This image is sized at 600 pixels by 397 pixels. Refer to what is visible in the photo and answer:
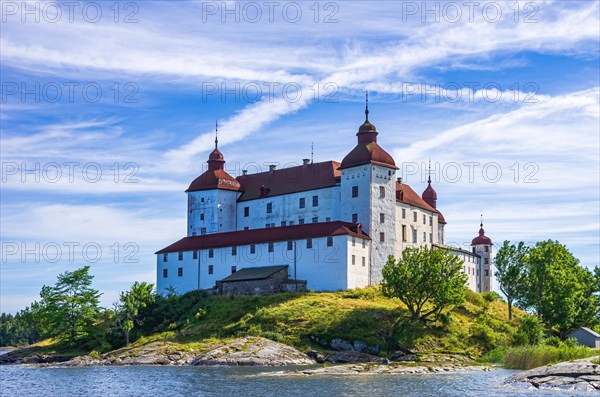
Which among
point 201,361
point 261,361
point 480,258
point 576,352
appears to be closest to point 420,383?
point 576,352

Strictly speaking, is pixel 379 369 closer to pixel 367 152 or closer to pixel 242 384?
pixel 242 384

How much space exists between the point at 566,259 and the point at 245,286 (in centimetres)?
3286

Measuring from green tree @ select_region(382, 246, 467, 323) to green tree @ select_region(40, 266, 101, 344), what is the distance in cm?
3056

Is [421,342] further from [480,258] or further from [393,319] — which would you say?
[480,258]

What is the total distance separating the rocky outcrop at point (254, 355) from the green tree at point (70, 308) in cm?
1856

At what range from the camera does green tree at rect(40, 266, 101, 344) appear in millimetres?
80938

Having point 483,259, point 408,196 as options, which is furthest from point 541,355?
point 483,259

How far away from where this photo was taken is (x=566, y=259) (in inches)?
3263

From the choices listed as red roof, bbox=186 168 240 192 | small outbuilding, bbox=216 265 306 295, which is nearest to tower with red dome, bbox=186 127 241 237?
red roof, bbox=186 168 240 192

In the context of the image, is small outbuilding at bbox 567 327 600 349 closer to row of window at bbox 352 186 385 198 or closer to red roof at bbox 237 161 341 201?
row of window at bbox 352 186 385 198

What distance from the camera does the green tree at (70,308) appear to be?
80.9 metres

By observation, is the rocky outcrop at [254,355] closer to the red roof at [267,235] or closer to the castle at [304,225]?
the castle at [304,225]

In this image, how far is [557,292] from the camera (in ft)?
255

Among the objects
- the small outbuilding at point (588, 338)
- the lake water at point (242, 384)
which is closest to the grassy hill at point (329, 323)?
the small outbuilding at point (588, 338)
